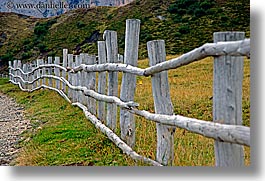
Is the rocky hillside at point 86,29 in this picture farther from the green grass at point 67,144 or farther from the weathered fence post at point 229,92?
the weathered fence post at point 229,92

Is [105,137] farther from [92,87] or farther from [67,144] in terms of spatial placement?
[92,87]

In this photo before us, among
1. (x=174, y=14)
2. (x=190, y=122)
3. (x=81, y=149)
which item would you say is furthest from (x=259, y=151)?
(x=174, y=14)

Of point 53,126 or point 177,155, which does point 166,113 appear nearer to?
point 177,155

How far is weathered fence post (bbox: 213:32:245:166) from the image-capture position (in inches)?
136

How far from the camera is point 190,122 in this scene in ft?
12.6

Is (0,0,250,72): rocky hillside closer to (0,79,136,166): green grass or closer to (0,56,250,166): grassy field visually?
(0,56,250,166): grassy field

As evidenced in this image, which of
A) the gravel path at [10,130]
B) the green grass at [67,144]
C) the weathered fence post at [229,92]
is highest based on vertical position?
the weathered fence post at [229,92]

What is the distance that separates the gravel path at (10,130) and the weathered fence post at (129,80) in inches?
46.7

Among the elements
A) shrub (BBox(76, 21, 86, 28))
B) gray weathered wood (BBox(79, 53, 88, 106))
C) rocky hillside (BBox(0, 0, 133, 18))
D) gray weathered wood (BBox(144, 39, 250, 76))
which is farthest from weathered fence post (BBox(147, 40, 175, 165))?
shrub (BBox(76, 21, 86, 28))

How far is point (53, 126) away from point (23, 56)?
15.1 metres

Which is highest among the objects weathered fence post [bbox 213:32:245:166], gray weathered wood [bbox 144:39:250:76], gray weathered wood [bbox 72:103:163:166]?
gray weathered wood [bbox 144:39:250:76]

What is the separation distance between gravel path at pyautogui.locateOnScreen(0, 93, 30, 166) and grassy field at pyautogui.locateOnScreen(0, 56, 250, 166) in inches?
5.0

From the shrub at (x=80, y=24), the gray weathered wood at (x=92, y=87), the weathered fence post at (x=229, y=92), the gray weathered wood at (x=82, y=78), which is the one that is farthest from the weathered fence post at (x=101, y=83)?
the shrub at (x=80, y=24)

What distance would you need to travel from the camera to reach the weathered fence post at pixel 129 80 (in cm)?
530
